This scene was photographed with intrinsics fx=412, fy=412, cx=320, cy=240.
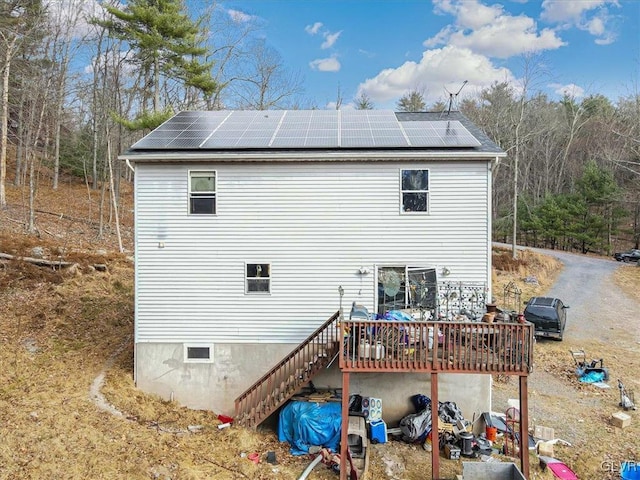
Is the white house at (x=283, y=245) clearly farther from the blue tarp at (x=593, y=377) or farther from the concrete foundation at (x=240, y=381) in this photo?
the blue tarp at (x=593, y=377)

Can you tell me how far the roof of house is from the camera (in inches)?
404

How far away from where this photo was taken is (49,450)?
745cm

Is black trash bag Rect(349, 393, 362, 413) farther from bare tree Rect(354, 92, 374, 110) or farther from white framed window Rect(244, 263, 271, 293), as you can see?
bare tree Rect(354, 92, 374, 110)

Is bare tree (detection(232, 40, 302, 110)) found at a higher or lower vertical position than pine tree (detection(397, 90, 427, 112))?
lower

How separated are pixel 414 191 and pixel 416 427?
5.83 m

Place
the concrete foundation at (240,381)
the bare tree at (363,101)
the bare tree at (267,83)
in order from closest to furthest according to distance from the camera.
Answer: the concrete foundation at (240,381), the bare tree at (267,83), the bare tree at (363,101)

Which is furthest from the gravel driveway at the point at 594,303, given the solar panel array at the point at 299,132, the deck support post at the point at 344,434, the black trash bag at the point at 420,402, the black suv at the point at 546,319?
the deck support post at the point at 344,434

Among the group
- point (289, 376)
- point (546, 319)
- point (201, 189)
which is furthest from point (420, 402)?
point (546, 319)

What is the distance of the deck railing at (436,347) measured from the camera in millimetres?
8594

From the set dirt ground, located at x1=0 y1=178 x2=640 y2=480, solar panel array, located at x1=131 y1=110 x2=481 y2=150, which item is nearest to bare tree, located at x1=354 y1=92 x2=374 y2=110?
dirt ground, located at x1=0 y1=178 x2=640 y2=480

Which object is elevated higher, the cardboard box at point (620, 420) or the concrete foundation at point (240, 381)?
the concrete foundation at point (240, 381)

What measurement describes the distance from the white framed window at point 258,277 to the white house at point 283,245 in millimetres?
28

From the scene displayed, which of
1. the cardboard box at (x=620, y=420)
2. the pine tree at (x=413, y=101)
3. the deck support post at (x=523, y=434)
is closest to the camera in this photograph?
the deck support post at (x=523, y=434)

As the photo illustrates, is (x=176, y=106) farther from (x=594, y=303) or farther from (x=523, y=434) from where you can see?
(x=594, y=303)
